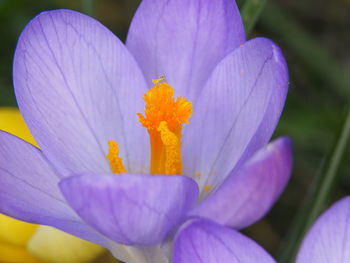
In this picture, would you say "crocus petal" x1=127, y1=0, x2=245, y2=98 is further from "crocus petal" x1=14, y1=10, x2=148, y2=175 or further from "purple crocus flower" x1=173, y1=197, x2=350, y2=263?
"purple crocus flower" x1=173, y1=197, x2=350, y2=263

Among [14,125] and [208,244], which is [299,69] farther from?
[208,244]

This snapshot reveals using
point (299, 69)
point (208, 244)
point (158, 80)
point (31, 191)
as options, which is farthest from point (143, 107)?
point (299, 69)

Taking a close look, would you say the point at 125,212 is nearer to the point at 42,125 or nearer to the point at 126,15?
the point at 42,125

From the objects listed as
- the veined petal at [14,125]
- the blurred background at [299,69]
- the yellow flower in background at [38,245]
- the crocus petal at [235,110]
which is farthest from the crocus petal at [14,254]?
the blurred background at [299,69]

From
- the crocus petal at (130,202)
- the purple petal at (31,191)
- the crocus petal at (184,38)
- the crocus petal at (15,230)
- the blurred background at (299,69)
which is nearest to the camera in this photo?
the crocus petal at (130,202)

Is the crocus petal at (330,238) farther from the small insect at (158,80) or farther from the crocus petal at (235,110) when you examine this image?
the small insect at (158,80)

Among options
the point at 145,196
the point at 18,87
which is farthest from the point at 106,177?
the point at 18,87

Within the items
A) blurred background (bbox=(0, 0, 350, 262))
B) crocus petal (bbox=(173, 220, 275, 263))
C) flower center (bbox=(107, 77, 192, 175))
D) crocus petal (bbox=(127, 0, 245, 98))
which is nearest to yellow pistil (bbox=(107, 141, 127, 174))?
flower center (bbox=(107, 77, 192, 175))
